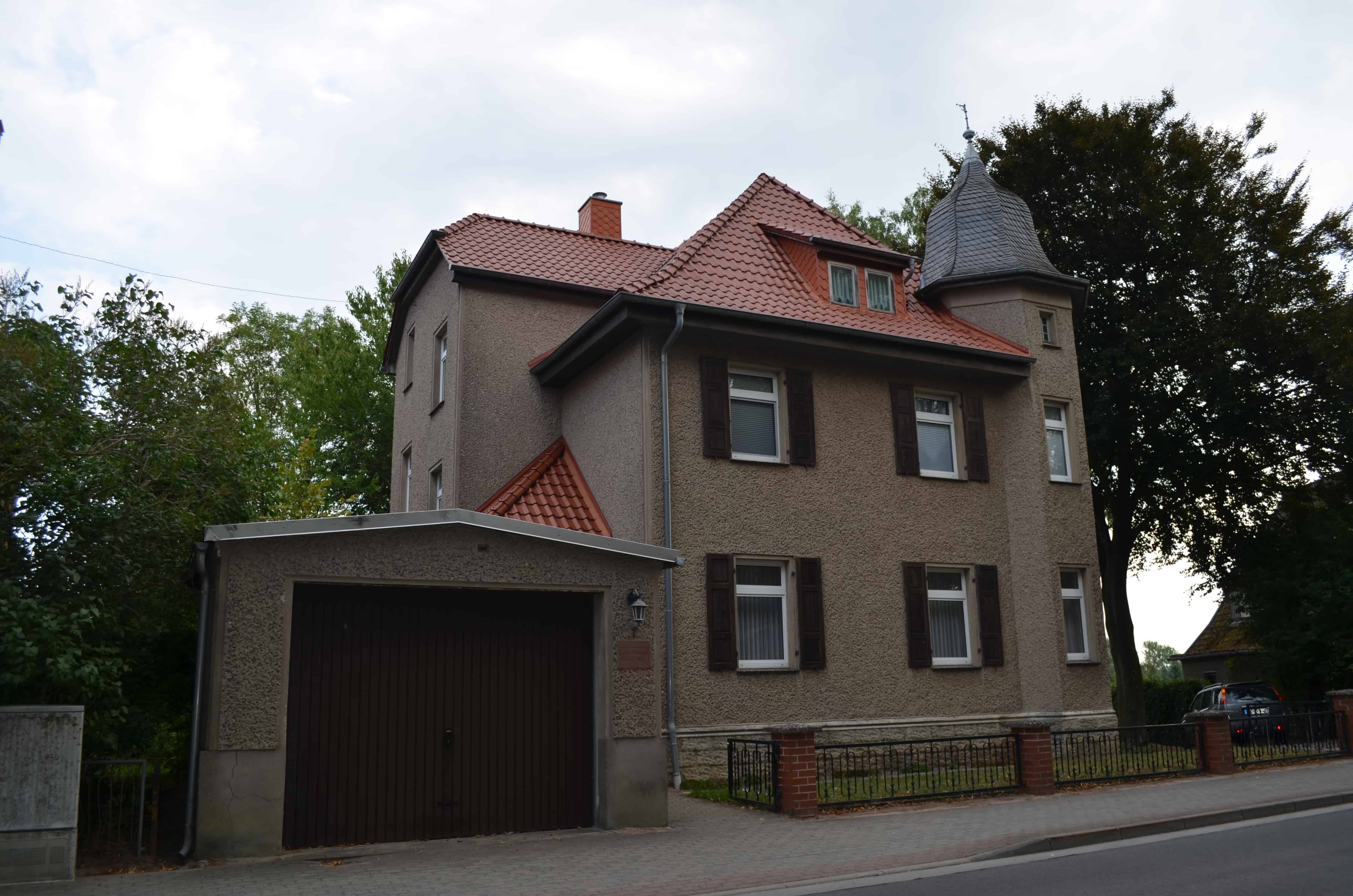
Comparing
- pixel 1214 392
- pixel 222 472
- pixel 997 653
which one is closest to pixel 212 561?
pixel 222 472

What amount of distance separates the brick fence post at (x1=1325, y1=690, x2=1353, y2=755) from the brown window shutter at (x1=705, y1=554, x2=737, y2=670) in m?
9.38

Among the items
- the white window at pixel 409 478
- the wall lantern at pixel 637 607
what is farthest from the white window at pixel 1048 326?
the white window at pixel 409 478

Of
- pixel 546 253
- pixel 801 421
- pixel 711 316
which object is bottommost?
pixel 801 421

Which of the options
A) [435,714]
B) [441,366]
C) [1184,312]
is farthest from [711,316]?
[1184,312]

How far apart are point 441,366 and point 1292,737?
14.6 m

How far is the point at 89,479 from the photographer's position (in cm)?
946

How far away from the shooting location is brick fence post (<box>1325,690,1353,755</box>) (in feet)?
53.6

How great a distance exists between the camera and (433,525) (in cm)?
1008

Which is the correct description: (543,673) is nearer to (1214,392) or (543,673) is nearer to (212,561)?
(212,561)

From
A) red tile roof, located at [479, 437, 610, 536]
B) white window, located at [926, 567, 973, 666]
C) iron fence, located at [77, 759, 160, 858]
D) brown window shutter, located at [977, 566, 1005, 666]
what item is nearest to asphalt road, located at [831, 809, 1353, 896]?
iron fence, located at [77, 759, 160, 858]

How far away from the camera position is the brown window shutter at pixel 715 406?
1532 centimetres

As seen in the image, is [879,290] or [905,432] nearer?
[905,432]

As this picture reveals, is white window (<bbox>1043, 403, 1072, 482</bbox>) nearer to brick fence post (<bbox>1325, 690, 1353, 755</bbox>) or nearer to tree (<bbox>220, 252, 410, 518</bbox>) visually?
brick fence post (<bbox>1325, 690, 1353, 755</bbox>)

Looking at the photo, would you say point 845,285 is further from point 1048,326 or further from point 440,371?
point 440,371
